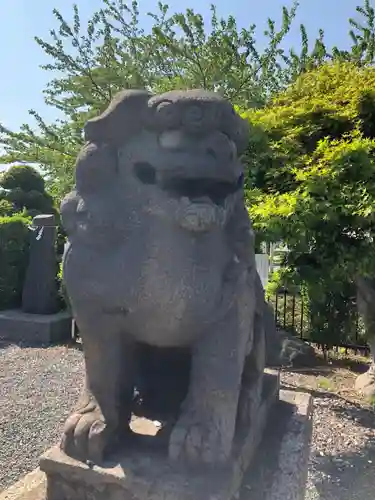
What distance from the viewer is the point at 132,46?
9.06 metres

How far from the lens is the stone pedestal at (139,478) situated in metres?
1.42

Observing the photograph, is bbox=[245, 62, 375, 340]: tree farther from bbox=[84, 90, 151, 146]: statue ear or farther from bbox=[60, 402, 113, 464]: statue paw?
bbox=[60, 402, 113, 464]: statue paw

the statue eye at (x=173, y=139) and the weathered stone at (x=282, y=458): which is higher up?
the statue eye at (x=173, y=139)

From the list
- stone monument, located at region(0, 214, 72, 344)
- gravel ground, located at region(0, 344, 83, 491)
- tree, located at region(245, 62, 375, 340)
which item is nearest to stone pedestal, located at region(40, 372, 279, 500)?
gravel ground, located at region(0, 344, 83, 491)

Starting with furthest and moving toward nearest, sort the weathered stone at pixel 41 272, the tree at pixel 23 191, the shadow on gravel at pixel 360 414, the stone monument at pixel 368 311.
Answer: the tree at pixel 23 191 < the weathered stone at pixel 41 272 < the stone monument at pixel 368 311 < the shadow on gravel at pixel 360 414

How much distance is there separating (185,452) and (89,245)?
0.65m

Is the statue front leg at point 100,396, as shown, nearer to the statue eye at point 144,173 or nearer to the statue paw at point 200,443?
the statue paw at point 200,443

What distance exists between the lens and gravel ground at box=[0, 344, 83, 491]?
3.28m

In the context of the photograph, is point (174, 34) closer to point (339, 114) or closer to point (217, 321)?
point (339, 114)

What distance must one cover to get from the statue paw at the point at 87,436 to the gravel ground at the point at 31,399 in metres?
1.62

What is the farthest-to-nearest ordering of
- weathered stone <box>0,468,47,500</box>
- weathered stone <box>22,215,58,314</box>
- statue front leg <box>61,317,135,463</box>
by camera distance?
weathered stone <box>22,215,58,314</box>
weathered stone <box>0,468,47,500</box>
statue front leg <box>61,317,135,463</box>

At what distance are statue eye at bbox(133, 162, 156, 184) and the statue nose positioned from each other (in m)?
0.17

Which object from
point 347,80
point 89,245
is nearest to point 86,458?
point 89,245

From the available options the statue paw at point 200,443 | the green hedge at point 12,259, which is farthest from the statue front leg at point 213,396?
the green hedge at point 12,259
